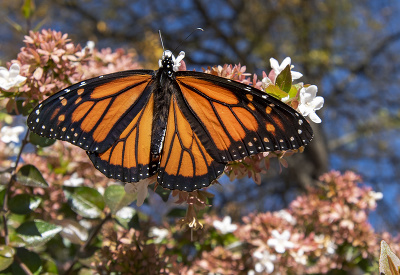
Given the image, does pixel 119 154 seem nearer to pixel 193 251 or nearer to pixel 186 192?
pixel 186 192

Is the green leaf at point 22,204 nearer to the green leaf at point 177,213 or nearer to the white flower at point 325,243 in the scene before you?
the green leaf at point 177,213

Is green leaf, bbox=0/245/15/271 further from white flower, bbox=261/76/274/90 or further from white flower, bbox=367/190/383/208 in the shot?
white flower, bbox=367/190/383/208

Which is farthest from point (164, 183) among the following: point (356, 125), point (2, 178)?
point (356, 125)

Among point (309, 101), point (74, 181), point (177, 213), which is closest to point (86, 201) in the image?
point (74, 181)

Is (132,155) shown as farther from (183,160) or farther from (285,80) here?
(285,80)

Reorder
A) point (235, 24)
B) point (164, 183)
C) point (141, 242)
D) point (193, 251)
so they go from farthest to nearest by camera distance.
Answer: point (235, 24) → point (193, 251) → point (141, 242) → point (164, 183)

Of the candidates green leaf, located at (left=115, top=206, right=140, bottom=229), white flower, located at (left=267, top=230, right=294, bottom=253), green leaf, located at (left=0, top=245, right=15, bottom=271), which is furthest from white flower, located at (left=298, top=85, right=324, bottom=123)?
green leaf, located at (left=0, top=245, right=15, bottom=271)

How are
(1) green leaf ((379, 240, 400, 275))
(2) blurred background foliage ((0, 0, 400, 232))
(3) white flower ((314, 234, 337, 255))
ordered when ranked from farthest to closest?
(2) blurred background foliage ((0, 0, 400, 232)), (3) white flower ((314, 234, 337, 255)), (1) green leaf ((379, 240, 400, 275))
